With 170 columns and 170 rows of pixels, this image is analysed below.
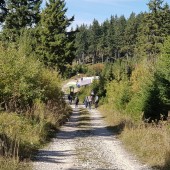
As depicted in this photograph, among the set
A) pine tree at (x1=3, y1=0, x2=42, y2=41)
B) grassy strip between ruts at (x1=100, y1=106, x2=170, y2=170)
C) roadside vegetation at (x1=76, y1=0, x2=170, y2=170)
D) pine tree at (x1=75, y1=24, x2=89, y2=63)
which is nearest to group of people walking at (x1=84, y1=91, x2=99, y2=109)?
roadside vegetation at (x1=76, y1=0, x2=170, y2=170)

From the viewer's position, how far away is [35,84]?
22.1 meters

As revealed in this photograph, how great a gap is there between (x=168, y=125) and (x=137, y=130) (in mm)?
1386

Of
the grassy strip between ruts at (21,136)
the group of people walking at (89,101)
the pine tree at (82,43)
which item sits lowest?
the grassy strip between ruts at (21,136)

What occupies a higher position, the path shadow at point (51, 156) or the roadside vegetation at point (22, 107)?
the roadside vegetation at point (22, 107)

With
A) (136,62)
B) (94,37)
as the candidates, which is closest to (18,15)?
(136,62)

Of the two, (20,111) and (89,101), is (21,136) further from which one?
(89,101)

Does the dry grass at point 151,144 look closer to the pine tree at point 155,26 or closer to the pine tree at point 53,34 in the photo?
the pine tree at point 53,34

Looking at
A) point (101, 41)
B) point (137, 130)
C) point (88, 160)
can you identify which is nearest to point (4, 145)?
point (88, 160)

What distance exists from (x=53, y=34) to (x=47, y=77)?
93.9 feet

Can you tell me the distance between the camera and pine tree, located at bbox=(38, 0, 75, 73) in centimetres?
5366

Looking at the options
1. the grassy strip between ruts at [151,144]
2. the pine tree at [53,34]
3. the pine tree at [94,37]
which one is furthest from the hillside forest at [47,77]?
the pine tree at [94,37]

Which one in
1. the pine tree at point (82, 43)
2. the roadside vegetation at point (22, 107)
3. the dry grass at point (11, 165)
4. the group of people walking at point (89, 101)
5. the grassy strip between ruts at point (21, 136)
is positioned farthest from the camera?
the pine tree at point (82, 43)

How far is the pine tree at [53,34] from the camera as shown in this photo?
53.7 m

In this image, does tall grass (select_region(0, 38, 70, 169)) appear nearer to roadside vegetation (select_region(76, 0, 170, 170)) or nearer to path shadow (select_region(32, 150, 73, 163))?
path shadow (select_region(32, 150, 73, 163))
